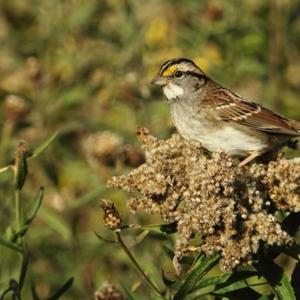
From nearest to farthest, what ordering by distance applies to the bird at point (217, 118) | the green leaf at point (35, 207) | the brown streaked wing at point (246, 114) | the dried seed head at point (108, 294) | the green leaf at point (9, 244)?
the green leaf at point (9, 244) < the dried seed head at point (108, 294) < the green leaf at point (35, 207) < the bird at point (217, 118) < the brown streaked wing at point (246, 114)

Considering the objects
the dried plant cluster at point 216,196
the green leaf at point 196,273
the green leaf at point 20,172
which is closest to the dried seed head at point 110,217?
the dried plant cluster at point 216,196

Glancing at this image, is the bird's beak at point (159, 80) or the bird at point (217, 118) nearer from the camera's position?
the bird at point (217, 118)

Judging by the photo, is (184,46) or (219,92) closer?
(219,92)

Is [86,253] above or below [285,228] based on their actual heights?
below

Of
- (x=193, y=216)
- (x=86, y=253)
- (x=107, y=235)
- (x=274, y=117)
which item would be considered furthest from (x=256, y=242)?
(x=107, y=235)

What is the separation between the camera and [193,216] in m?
2.91

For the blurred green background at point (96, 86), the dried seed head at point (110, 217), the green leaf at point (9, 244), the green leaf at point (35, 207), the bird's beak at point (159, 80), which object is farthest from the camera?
the blurred green background at point (96, 86)

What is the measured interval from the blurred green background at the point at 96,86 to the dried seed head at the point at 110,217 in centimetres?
191

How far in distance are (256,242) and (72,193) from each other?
10.9ft

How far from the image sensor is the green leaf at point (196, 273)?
307cm

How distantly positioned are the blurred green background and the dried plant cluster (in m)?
2.03

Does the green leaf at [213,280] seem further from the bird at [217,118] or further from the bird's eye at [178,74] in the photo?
the bird's eye at [178,74]

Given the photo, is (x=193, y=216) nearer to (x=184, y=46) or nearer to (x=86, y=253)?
(x=86, y=253)

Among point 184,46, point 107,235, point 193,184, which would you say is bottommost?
point 107,235
